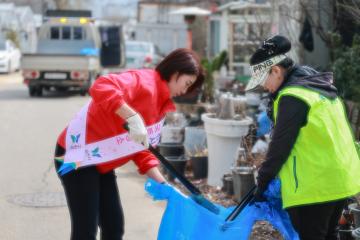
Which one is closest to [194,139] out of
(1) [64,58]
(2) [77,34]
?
(1) [64,58]

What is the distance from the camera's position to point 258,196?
12.6ft

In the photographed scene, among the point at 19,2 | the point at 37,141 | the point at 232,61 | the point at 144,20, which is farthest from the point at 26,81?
the point at 19,2

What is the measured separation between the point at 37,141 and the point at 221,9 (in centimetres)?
1065

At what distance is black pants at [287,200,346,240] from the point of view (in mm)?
3660

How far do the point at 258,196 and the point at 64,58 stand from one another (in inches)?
614

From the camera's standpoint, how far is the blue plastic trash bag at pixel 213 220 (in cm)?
391

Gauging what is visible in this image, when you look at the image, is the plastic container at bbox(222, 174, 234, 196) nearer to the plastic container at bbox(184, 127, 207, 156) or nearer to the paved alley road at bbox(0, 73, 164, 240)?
the paved alley road at bbox(0, 73, 164, 240)

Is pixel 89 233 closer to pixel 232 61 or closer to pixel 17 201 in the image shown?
pixel 17 201

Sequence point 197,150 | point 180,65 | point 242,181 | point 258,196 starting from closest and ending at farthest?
point 258,196
point 180,65
point 242,181
point 197,150

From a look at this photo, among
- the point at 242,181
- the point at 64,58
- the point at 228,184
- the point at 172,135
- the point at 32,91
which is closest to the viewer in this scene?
the point at 242,181

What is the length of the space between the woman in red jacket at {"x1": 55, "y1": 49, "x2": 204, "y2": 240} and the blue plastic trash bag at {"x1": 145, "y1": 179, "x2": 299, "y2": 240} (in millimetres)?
416

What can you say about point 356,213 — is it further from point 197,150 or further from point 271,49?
point 197,150

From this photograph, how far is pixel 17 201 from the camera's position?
23.9 ft

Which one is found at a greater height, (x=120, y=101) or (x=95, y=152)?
(x=120, y=101)
